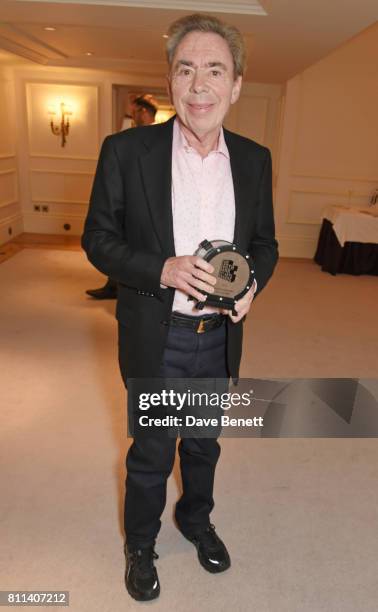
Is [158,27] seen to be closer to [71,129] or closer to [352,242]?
[352,242]

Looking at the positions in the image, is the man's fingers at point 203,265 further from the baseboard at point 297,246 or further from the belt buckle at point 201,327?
the baseboard at point 297,246

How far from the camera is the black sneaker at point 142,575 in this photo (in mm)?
1676

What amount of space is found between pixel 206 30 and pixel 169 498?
1.82 metres

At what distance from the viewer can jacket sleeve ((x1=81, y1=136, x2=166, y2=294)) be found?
1347 mm

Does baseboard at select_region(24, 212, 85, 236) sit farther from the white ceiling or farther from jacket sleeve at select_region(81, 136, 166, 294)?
jacket sleeve at select_region(81, 136, 166, 294)

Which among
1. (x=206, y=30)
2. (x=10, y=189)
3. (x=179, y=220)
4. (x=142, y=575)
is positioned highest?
(x=206, y=30)

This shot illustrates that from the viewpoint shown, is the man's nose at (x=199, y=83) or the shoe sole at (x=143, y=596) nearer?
the man's nose at (x=199, y=83)

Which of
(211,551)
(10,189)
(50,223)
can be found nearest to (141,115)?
(211,551)

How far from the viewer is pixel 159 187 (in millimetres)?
1376

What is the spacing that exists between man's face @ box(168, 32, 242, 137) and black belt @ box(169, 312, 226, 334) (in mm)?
516

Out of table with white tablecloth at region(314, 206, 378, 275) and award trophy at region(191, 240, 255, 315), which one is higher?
award trophy at region(191, 240, 255, 315)

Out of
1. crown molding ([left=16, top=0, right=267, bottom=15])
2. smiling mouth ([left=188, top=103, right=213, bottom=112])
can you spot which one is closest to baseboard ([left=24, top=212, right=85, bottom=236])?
crown molding ([left=16, top=0, right=267, bottom=15])

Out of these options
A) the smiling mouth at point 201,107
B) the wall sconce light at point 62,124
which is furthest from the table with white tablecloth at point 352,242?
the smiling mouth at point 201,107

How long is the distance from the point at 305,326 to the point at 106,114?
4896 millimetres
